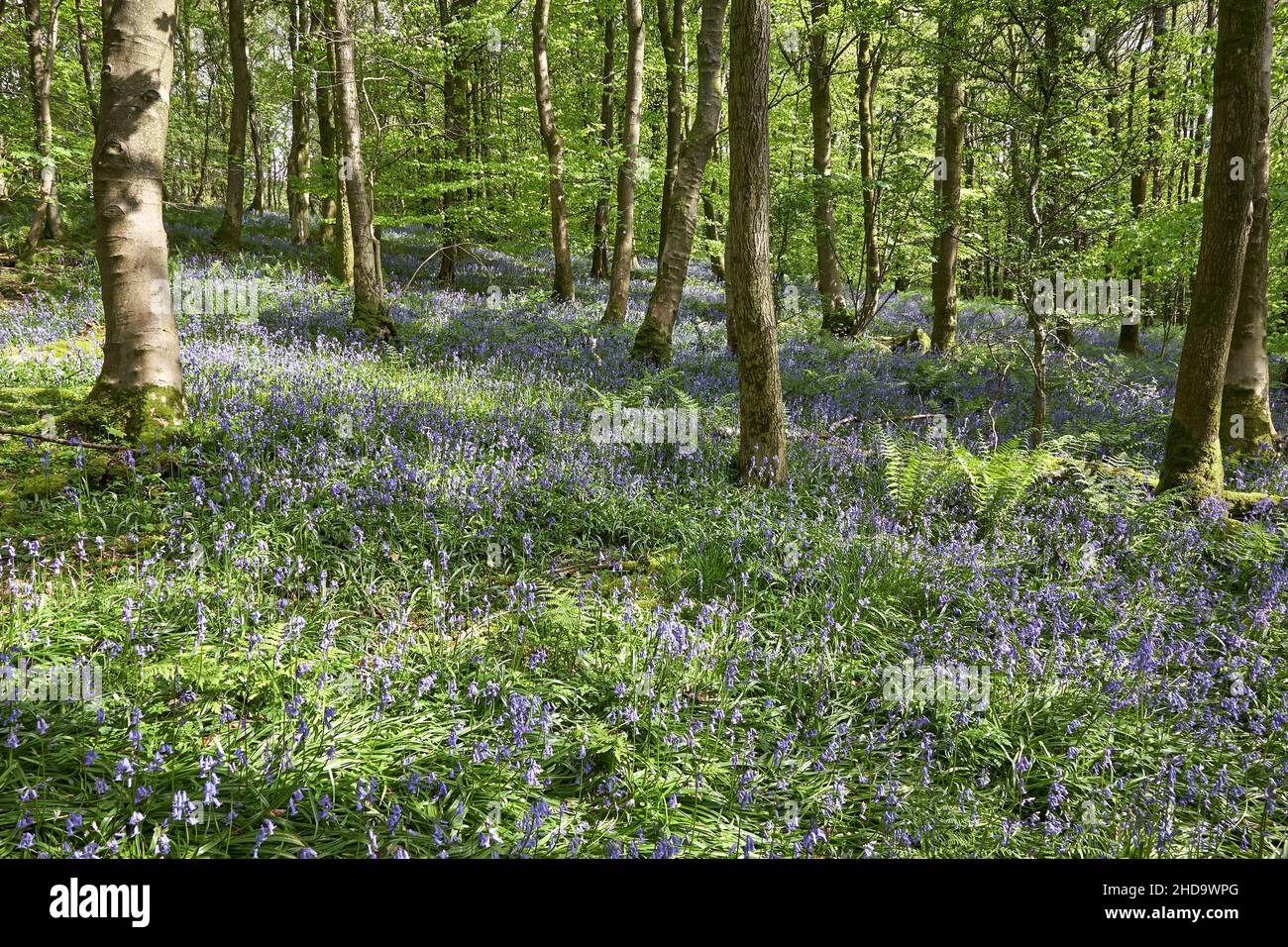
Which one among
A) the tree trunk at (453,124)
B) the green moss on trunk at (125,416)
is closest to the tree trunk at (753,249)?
the green moss on trunk at (125,416)

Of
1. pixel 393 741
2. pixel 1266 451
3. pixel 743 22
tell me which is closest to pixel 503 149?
pixel 743 22

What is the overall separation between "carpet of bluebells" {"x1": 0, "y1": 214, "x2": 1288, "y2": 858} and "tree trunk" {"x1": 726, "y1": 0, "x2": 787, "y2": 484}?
21.8 inches

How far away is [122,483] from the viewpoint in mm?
5082

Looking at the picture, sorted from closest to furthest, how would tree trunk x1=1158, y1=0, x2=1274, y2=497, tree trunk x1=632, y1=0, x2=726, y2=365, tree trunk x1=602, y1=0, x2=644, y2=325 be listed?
tree trunk x1=1158, y1=0, x2=1274, y2=497 → tree trunk x1=632, y1=0, x2=726, y2=365 → tree trunk x1=602, y1=0, x2=644, y2=325

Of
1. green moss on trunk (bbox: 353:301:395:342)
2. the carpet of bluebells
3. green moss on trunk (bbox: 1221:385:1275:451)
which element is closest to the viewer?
the carpet of bluebells

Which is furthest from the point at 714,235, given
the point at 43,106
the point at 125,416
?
the point at 125,416

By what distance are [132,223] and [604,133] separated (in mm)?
16043

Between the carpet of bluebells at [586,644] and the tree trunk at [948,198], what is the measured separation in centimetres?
551

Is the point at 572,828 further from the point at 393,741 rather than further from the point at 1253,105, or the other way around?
the point at 1253,105

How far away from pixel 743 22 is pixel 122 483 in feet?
19.6

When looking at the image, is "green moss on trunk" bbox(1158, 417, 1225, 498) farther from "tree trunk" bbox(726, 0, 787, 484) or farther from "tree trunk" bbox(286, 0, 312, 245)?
"tree trunk" bbox(286, 0, 312, 245)

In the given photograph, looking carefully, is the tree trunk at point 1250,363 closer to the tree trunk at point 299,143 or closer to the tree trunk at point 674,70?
the tree trunk at point 674,70

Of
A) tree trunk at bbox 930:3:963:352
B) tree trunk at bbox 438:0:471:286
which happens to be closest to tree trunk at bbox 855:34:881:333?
tree trunk at bbox 930:3:963:352

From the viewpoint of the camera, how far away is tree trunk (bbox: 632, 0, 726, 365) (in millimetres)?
9062
